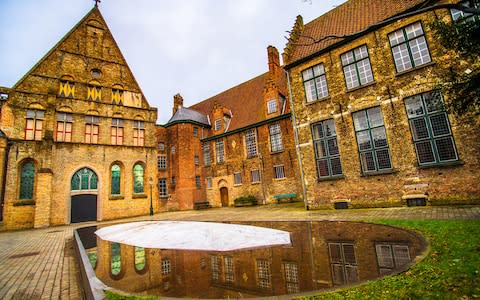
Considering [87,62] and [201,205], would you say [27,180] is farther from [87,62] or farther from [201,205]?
[201,205]

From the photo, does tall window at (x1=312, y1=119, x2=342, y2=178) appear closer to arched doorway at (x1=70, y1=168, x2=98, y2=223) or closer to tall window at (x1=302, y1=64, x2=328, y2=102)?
tall window at (x1=302, y1=64, x2=328, y2=102)

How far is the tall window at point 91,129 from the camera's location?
2114 centimetres

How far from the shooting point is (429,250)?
4.54m

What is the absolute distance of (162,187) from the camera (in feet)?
83.1

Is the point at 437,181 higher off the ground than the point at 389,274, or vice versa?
the point at 437,181

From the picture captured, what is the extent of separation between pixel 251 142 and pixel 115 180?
13.4 m

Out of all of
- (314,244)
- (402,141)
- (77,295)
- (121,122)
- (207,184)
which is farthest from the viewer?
(207,184)

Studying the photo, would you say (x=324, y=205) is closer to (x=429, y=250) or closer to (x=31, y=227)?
(x=429, y=250)

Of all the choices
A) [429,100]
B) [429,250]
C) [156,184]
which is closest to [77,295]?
[429,250]

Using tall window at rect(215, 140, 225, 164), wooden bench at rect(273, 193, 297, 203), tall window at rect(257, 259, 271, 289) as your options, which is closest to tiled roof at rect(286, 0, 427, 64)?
tall window at rect(257, 259, 271, 289)

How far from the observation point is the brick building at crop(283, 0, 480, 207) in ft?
34.6

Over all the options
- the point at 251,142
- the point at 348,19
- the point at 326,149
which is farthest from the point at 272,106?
the point at 326,149

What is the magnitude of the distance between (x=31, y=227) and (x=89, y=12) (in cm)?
2051

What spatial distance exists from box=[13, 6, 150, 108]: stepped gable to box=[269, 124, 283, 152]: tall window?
13.6m
